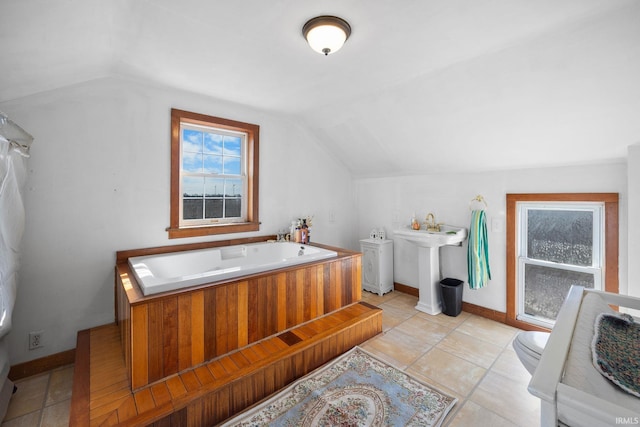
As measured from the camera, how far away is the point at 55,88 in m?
2.18

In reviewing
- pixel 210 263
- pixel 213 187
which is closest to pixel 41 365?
pixel 210 263

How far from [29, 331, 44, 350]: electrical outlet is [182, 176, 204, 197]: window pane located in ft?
5.16

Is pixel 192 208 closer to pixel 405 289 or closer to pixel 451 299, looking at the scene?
pixel 405 289

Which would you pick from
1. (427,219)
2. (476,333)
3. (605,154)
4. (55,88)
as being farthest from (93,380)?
(605,154)

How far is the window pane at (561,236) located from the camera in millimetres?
2529

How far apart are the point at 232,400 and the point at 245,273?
795 mm

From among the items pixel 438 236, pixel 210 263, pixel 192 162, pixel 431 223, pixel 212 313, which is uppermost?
pixel 192 162

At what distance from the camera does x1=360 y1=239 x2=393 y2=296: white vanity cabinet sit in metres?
3.77

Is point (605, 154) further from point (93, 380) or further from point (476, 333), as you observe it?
point (93, 380)

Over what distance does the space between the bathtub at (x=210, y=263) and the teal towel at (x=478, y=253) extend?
1.50 m

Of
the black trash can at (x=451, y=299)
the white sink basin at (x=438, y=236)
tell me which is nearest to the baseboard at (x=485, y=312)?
the black trash can at (x=451, y=299)

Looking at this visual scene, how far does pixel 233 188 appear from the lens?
3.36 meters

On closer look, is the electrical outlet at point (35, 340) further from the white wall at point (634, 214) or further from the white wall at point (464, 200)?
the white wall at point (634, 214)

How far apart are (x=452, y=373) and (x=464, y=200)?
188cm
